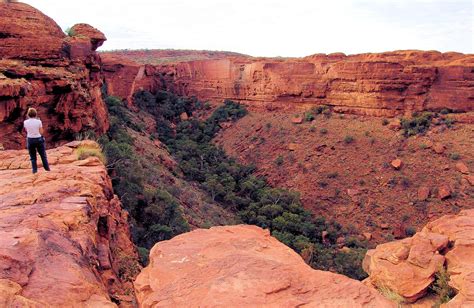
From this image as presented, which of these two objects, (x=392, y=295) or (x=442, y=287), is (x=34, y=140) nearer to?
(x=392, y=295)

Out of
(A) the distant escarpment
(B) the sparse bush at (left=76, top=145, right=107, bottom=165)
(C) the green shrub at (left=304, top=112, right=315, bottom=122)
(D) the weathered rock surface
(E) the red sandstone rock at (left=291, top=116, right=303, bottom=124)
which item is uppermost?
(A) the distant escarpment

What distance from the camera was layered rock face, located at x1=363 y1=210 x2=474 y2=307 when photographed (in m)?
5.69

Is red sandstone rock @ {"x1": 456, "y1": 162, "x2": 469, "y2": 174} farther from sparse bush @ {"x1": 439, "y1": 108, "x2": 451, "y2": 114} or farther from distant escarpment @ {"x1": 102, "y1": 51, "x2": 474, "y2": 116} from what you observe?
distant escarpment @ {"x1": 102, "y1": 51, "x2": 474, "y2": 116}

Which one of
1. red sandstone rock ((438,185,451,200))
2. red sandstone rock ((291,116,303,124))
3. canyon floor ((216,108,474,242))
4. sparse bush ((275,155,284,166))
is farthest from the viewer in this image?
red sandstone rock ((291,116,303,124))

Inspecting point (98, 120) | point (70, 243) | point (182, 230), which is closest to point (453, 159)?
point (182, 230)

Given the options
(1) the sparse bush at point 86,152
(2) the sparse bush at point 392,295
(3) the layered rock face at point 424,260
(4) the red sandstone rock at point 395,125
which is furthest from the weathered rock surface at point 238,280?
(4) the red sandstone rock at point 395,125

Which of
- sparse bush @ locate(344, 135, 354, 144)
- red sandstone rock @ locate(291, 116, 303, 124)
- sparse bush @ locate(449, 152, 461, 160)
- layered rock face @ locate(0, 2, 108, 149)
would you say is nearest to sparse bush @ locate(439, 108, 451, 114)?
sparse bush @ locate(449, 152, 461, 160)

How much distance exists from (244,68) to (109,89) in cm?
1325

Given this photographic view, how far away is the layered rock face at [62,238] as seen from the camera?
4301 mm

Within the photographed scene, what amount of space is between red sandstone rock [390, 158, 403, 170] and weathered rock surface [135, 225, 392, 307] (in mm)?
21592

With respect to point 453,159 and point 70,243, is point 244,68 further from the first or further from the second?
point 70,243

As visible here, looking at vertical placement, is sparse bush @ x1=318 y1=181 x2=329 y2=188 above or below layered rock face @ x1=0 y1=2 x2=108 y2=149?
below

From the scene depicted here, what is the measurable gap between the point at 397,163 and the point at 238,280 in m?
23.1

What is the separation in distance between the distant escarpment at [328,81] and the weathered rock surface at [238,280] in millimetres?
26313
